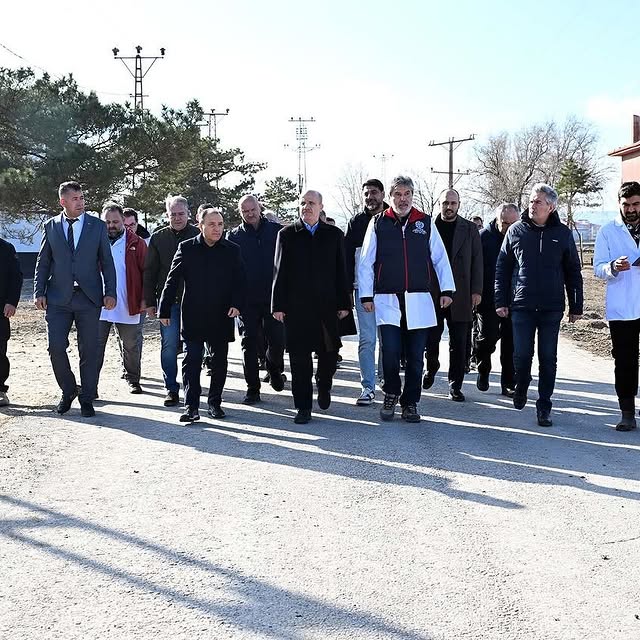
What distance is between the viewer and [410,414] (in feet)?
28.1

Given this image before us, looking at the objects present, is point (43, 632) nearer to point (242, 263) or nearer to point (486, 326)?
point (242, 263)

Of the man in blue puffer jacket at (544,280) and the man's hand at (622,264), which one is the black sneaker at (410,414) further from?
the man's hand at (622,264)

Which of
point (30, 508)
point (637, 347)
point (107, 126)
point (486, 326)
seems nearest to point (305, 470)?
point (30, 508)

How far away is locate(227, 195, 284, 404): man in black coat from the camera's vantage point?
32.0ft

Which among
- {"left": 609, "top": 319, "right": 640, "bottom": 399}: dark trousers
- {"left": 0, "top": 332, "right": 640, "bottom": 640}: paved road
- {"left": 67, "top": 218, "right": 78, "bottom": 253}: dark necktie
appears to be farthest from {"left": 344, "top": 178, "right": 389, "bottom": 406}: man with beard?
{"left": 67, "top": 218, "right": 78, "bottom": 253}: dark necktie

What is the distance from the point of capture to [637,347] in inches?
329

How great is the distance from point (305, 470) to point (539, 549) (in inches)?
86.9

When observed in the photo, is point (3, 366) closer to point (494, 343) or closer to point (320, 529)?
point (494, 343)

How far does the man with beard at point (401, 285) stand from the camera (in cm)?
851

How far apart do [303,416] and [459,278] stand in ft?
8.45

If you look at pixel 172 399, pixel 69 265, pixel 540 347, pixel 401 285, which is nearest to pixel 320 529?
pixel 401 285

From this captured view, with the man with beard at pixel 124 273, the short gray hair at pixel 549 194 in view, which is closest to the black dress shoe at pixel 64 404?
the man with beard at pixel 124 273

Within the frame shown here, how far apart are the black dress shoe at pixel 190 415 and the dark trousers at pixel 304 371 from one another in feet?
3.06

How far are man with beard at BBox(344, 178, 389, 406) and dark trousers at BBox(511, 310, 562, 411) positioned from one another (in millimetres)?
1605
